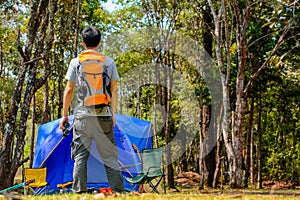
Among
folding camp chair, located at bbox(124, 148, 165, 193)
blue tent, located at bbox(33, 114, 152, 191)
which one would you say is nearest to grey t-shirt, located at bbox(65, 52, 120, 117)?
folding camp chair, located at bbox(124, 148, 165, 193)

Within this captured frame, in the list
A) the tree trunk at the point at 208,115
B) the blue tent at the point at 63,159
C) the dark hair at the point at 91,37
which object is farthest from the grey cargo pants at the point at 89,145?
the tree trunk at the point at 208,115

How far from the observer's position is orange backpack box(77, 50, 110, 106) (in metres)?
5.67

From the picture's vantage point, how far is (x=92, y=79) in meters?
5.69

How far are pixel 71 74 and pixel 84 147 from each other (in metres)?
0.83

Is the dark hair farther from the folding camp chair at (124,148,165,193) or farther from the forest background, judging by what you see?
the forest background

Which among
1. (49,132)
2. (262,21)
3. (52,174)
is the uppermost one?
(262,21)

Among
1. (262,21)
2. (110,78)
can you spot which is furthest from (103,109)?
(262,21)

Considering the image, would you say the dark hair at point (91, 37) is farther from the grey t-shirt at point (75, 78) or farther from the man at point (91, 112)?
the grey t-shirt at point (75, 78)

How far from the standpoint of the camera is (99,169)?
429 inches

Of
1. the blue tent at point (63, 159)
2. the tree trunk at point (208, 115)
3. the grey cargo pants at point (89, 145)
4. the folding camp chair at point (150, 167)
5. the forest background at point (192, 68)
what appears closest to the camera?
the grey cargo pants at point (89, 145)

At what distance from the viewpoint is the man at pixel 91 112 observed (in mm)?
5648

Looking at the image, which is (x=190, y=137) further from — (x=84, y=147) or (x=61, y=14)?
(x=84, y=147)

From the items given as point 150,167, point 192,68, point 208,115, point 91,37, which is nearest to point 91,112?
point 91,37

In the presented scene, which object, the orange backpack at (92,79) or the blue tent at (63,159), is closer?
the orange backpack at (92,79)
